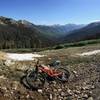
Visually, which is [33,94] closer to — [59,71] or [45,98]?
[45,98]

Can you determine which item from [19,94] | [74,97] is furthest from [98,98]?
[19,94]

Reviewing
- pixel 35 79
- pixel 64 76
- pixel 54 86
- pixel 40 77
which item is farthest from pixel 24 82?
pixel 64 76

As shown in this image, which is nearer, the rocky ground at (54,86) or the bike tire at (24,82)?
the rocky ground at (54,86)

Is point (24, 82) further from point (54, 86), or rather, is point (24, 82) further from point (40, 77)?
point (54, 86)

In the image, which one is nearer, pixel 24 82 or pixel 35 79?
pixel 24 82

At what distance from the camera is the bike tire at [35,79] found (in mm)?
16375

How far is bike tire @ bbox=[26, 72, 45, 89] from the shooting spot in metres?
16.4

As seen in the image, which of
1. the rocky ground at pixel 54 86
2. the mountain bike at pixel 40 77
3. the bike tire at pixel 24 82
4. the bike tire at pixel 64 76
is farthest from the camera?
the bike tire at pixel 64 76

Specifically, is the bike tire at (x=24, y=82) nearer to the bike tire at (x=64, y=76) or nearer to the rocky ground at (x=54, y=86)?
the rocky ground at (x=54, y=86)

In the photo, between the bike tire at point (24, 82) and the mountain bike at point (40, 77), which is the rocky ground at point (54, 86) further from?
the mountain bike at point (40, 77)

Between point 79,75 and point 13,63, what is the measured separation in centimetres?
512

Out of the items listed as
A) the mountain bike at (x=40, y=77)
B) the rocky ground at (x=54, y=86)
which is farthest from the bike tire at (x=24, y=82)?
the rocky ground at (x=54, y=86)

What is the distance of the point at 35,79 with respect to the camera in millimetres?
16672

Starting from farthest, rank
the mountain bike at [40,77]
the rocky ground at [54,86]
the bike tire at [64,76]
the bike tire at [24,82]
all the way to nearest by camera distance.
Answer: the bike tire at [64,76] → the mountain bike at [40,77] → the bike tire at [24,82] → the rocky ground at [54,86]
